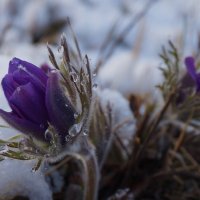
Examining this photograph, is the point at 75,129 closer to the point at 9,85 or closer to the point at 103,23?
the point at 9,85

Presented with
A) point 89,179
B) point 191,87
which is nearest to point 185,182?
point 191,87

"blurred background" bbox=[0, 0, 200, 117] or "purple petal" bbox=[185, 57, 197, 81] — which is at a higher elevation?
"blurred background" bbox=[0, 0, 200, 117]

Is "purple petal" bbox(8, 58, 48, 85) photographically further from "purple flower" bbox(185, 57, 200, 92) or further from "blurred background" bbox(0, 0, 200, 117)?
"blurred background" bbox(0, 0, 200, 117)

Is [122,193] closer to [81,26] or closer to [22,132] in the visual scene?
[22,132]

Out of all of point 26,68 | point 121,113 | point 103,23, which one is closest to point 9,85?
point 26,68

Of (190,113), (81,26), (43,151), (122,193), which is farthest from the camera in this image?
(81,26)

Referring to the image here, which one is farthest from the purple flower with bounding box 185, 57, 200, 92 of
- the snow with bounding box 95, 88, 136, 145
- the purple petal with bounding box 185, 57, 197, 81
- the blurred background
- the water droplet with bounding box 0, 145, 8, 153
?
the blurred background
